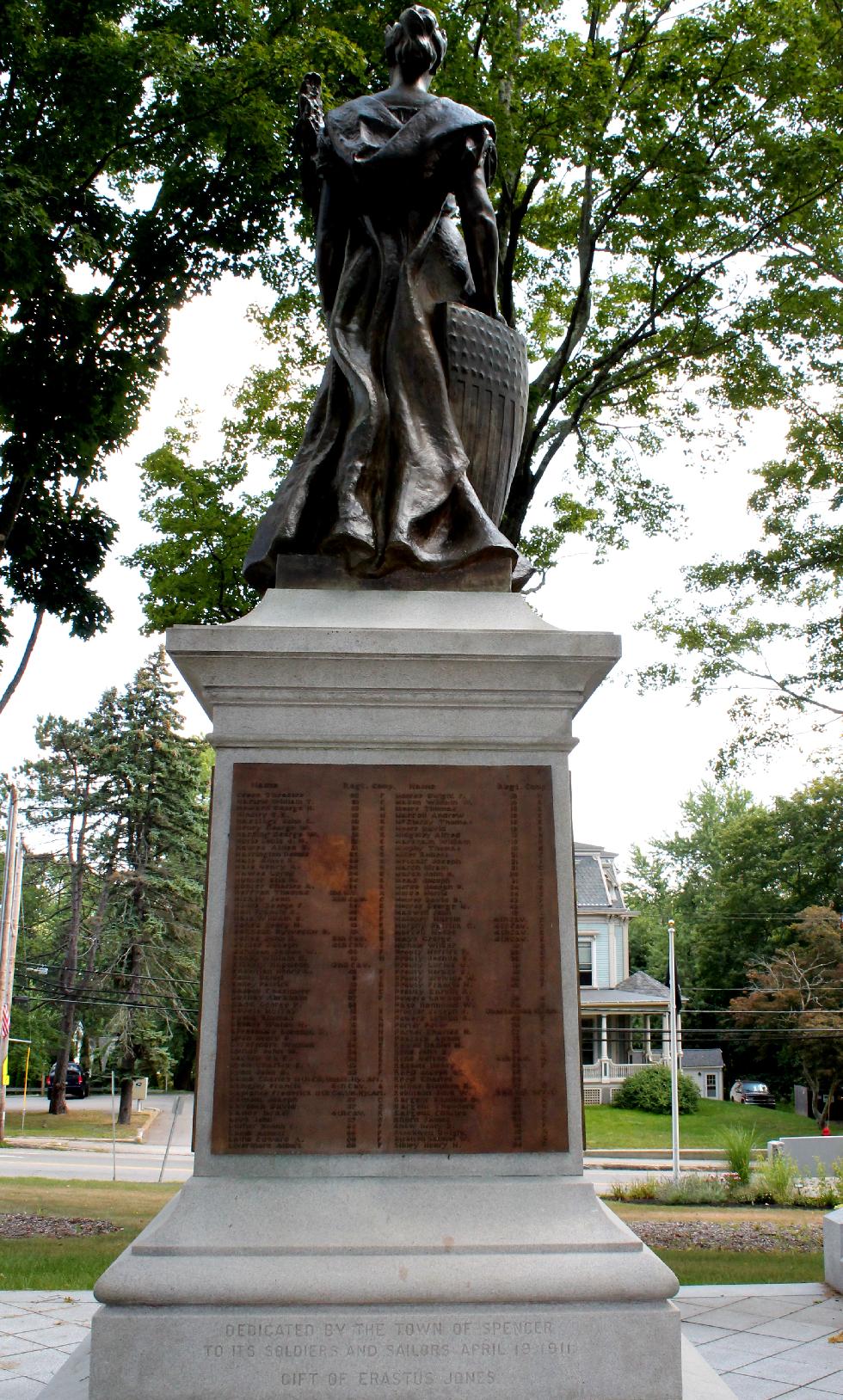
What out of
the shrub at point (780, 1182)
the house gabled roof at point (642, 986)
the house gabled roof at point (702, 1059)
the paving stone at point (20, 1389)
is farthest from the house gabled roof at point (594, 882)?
the paving stone at point (20, 1389)

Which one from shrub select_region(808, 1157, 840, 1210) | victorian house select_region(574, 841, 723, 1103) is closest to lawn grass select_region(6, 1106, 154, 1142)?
victorian house select_region(574, 841, 723, 1103)

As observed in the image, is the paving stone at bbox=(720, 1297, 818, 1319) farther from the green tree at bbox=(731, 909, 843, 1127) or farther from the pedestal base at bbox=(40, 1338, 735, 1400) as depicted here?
the green tree at bbox=(731, 909, 843, 1127)

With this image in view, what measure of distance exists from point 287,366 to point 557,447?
4.53 metres

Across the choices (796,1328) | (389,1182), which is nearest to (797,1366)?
(796,1328)

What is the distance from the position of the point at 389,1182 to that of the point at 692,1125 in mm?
31150

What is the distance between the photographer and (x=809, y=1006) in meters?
35.8

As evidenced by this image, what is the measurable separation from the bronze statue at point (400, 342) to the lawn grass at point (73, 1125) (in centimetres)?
2827

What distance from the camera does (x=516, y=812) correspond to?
14.2 feet

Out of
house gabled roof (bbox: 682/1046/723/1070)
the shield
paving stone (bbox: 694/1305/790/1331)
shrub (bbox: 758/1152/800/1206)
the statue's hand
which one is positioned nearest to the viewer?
the shield

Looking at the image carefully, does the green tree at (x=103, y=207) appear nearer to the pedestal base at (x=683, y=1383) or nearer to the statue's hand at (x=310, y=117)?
the statue's hand at (x=310, y=117)

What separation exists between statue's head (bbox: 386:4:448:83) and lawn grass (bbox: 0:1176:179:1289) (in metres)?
8.21

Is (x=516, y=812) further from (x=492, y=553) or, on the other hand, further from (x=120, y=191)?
(x=120, y=191)

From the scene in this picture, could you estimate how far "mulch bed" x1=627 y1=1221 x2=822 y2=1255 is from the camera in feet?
36.4

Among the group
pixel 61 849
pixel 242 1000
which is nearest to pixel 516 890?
pixel 242 1000
